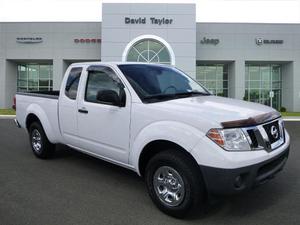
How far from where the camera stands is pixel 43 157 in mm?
6203

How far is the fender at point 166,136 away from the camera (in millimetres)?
3197

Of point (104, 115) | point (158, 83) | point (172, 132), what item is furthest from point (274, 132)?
point (104, 115)

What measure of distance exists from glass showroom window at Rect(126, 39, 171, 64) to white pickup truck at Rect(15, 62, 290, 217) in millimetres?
27704

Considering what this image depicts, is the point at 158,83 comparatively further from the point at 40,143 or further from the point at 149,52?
the point at 149,52

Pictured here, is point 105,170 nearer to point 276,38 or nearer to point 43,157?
point 43,157

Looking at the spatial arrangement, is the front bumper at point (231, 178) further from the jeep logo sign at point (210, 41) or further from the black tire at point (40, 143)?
the jeep logo sign at point (210, 41)

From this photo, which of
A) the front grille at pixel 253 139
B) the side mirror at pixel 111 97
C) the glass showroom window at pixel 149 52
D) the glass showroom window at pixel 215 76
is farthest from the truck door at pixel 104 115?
the glass showroom window at pixel 215 76

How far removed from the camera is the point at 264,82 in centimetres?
4003

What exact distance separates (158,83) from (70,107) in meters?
1.74

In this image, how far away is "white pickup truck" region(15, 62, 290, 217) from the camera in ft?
10.2

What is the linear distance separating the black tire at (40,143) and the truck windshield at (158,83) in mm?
2681

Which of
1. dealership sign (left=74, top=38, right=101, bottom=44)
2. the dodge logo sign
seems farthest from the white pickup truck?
the dodge logo sign

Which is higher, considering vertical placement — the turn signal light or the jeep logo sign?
the jeep logo sign

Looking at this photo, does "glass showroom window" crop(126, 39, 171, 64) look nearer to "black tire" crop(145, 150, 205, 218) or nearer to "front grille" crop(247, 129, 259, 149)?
"black tire" crop(145, 150, 205, 218)
